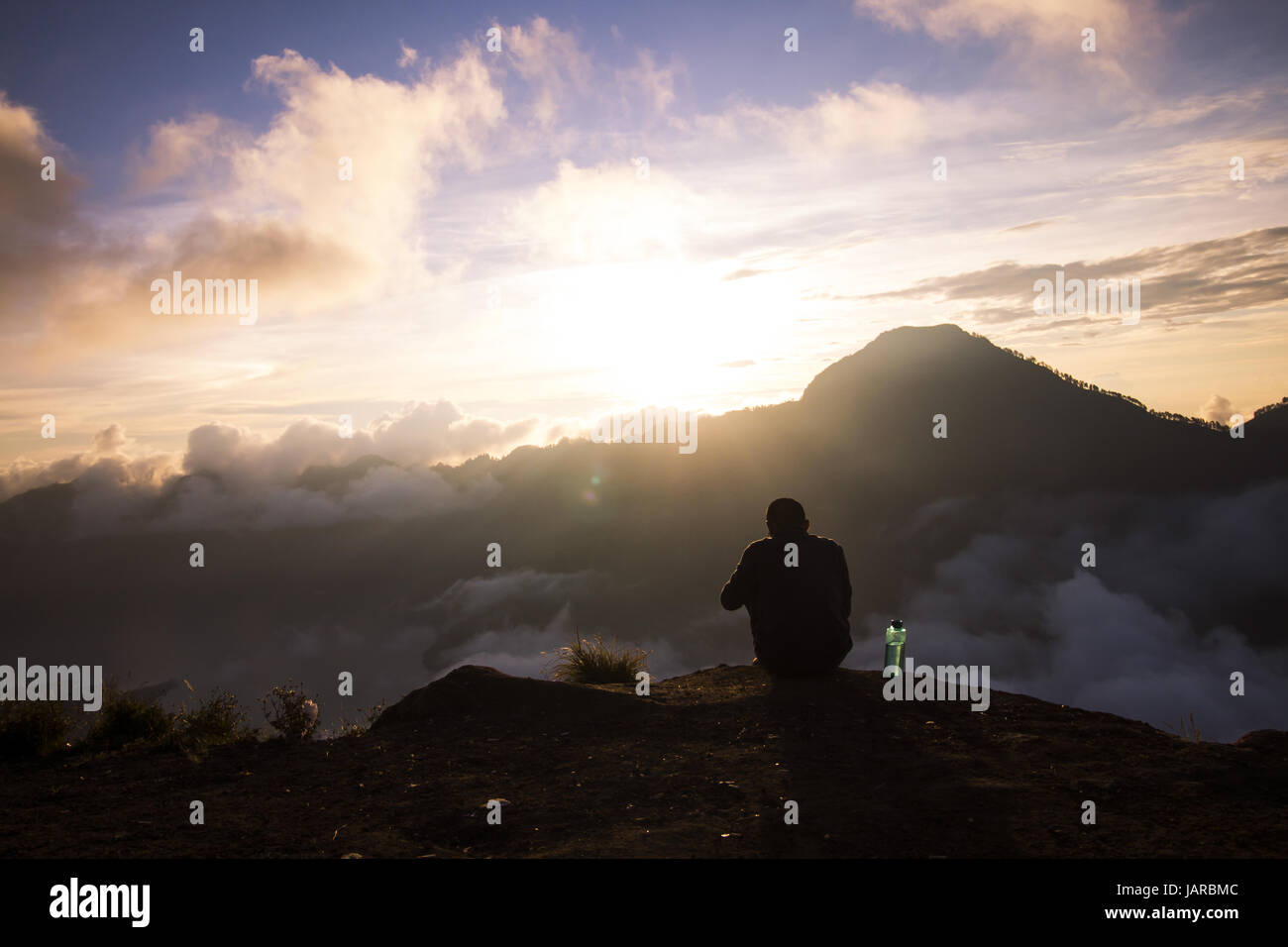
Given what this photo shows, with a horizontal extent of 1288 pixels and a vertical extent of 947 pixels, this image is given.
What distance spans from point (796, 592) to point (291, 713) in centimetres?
518

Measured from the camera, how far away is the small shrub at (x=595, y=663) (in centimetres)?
995

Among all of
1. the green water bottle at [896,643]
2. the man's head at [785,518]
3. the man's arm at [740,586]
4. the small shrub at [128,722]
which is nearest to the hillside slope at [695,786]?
the small shrub at [128,722]

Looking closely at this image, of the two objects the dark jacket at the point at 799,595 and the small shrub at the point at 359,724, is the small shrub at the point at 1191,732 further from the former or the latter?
the small shrub at the point at 359,724

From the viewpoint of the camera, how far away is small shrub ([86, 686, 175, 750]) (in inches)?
309

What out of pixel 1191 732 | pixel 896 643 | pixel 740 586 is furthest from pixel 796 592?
pixel 1191 732

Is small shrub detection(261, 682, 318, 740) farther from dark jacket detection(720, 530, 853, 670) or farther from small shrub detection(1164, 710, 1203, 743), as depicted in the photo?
small shrub detection(1164, 710, 1203, 743)

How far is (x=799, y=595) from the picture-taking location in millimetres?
7664

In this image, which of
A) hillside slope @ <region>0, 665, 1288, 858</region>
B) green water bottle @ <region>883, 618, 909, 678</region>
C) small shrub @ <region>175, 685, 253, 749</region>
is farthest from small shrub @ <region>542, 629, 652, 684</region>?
small shrub @ <region>175, 685, 253, 749</region>

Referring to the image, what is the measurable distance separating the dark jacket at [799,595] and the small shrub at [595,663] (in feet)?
8.52

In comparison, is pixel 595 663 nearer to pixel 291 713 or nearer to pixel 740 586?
pixel 740 586

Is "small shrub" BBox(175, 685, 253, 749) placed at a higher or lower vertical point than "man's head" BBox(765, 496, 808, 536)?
lower

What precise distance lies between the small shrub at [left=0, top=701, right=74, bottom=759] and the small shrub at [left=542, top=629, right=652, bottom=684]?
518 cm
